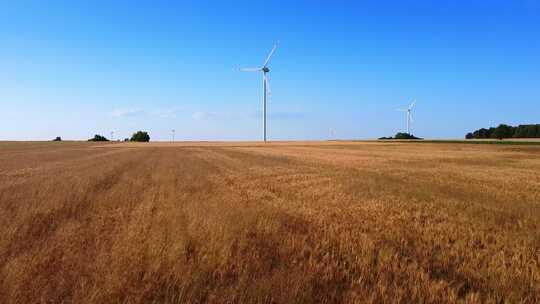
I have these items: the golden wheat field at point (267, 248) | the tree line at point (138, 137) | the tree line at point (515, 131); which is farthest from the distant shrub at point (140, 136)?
the golden wheat field at point (267, 248)

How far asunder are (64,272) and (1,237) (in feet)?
8.69

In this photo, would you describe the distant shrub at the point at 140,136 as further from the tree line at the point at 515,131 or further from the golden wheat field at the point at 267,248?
the golden wheat field at the point at 267,248

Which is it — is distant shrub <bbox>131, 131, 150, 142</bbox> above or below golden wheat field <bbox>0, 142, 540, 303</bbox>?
above

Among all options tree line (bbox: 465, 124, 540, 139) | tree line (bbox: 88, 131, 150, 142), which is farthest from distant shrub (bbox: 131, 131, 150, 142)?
tree line (bbox: 465, 124, 540, 139)

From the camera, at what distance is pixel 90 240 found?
6.32 metres

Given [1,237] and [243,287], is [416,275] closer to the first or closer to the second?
[243,287]

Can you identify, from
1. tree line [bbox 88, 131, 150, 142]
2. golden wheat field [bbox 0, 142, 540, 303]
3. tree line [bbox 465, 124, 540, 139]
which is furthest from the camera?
tree line [bbox 88, 131, 150, 142]

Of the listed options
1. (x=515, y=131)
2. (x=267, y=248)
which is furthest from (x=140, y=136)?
(x=267, y=248)

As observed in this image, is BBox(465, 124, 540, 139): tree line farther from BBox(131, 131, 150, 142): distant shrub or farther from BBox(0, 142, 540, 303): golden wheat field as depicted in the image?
BBox(131, 131, 150, 142): distant shrub

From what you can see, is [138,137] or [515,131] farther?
[138,137]

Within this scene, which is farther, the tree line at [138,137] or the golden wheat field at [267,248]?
the tree line at [138,137]

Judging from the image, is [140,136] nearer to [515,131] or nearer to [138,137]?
[138,137]

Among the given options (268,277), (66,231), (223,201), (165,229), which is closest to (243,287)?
(268,277)

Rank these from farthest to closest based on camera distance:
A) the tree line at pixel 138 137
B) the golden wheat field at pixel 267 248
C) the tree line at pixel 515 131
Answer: the tree line at pixel 138 137
the tree line at pixel 515 131
the golden wheat field at pixel 267 248
